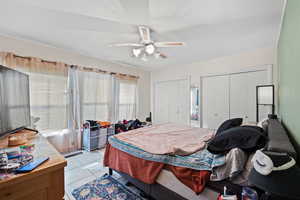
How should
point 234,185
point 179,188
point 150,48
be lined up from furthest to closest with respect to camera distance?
point 150,48
point 179,188
point 234,185

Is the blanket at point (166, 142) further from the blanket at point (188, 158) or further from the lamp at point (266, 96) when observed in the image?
the lamp at point (266, 96)

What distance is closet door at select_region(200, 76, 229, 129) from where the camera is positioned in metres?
3.63

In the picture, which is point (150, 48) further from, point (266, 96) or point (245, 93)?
point (245, 93)

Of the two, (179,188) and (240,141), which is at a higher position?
(240,141)

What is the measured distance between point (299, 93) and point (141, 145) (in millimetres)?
1696

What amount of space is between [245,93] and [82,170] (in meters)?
4.01

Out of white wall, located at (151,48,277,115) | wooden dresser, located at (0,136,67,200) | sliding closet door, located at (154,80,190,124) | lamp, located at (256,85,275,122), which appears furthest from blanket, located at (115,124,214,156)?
white wall, located at (151,48,277,115)

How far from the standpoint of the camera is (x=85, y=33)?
2.41 meters

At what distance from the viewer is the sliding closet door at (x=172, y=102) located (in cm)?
446

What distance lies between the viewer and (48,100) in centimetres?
297

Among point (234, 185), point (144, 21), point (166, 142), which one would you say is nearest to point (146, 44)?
point (144, 21)

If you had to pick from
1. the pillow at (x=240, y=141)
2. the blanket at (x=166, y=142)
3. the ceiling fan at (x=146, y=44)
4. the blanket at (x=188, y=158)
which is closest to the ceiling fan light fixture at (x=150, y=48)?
the ceiling fan at (x=146, y=44)

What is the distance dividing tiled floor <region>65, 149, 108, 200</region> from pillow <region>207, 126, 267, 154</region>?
197 centimetres

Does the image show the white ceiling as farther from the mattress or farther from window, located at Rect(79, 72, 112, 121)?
the mattress
